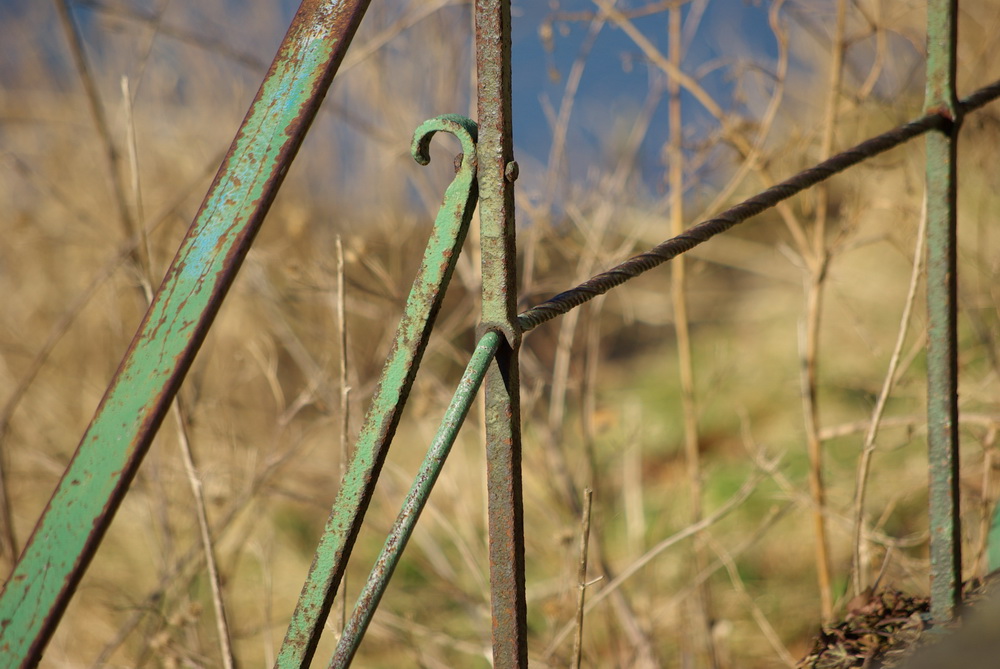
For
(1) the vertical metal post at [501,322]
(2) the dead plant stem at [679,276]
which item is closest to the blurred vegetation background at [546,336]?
(2) the dead plant stem at [679,276]

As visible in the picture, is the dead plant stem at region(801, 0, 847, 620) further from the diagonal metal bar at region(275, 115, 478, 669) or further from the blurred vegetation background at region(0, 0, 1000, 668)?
the diagonal metal bar at region(275, 115, 478, 669)

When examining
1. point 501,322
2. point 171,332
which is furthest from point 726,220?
point 171,332

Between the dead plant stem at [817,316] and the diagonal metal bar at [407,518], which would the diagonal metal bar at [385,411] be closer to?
the diagonal metal bar at [407,518]

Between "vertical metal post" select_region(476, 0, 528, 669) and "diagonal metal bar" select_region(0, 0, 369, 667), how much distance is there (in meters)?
0.11

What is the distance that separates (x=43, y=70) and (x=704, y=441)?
351cm

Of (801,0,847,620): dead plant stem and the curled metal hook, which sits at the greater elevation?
(801,0,847,620): dead plant stem

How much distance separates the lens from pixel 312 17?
0.65 metres

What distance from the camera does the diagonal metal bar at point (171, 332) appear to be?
0.54 m

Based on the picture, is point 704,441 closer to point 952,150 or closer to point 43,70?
point 952,150

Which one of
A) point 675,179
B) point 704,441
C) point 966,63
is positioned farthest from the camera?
point 704,441

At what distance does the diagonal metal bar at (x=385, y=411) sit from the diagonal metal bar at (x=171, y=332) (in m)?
0.11

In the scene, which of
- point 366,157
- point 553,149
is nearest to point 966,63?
point 553,149

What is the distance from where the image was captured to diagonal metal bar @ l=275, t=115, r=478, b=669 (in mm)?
667

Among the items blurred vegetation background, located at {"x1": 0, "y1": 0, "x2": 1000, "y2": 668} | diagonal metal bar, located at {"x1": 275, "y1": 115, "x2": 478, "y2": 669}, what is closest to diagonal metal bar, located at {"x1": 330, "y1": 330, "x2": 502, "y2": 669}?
diagonal metal bar, located at {"x1": 275, "y1": 115, "x2": 478, "y2": 669}
